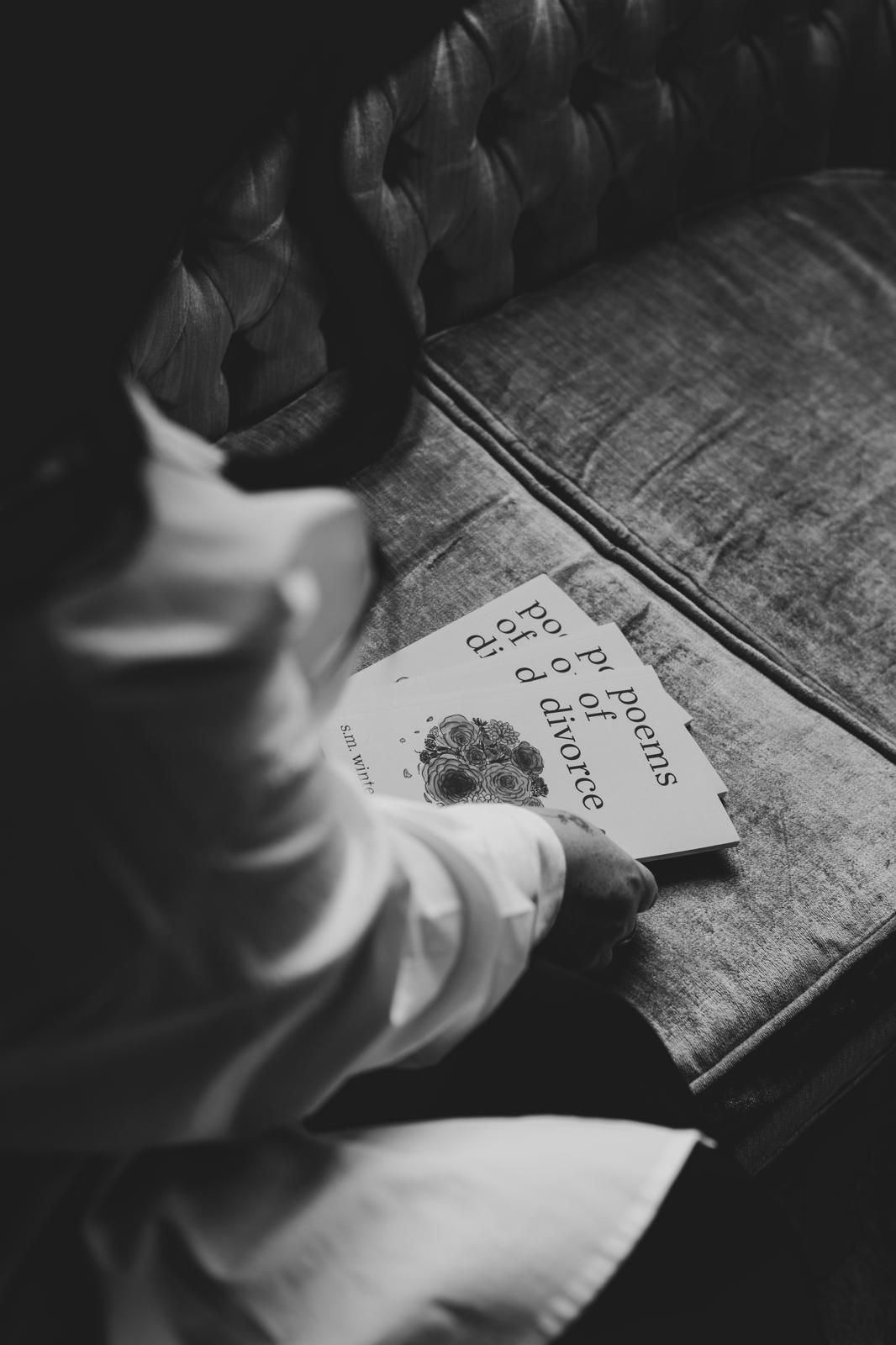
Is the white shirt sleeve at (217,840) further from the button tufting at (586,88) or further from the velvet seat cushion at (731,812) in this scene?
the button tufting at (586,88)

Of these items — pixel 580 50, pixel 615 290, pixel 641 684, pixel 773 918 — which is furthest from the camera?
pixel 615 290

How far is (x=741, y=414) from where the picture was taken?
1393mm

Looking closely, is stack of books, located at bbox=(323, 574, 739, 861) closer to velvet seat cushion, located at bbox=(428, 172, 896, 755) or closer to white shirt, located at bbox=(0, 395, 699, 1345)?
velvet seat cushion, located at bbox=(428, 172, 896, 755)

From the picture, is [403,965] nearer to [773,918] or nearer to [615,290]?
[773,918]

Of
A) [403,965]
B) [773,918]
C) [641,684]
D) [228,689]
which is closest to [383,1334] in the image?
[403,965]

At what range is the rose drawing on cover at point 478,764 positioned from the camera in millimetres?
1019

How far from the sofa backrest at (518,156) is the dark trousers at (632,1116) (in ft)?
2.39

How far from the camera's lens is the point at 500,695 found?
1078 millimetres

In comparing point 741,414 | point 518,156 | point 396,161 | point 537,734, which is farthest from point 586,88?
point 537,734

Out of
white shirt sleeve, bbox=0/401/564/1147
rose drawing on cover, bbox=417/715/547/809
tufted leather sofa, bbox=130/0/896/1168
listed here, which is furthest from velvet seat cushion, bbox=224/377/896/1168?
white shirt sleeve, bbox=0/401/564/1147

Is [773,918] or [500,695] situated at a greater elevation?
[500,695]

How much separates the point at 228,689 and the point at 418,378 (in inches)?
41.2

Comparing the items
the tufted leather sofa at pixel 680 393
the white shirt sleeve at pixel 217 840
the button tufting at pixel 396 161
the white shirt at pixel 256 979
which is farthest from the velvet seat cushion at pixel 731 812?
the white shirt sleeve at pixel 217 840

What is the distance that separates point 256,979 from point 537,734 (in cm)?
63
